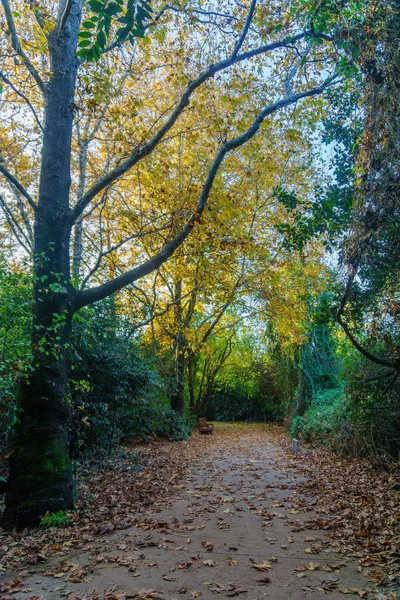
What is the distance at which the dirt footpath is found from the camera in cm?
340

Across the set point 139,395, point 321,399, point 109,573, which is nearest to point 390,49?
point 109,573

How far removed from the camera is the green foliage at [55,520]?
5.10 meters

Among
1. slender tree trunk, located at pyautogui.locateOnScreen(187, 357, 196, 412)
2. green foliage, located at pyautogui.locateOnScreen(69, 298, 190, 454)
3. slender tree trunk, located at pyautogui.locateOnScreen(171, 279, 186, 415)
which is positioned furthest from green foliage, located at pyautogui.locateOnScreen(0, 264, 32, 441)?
slender tree trunk, located at pyautogui.locateOnScreen(187, 357, 196, 412)

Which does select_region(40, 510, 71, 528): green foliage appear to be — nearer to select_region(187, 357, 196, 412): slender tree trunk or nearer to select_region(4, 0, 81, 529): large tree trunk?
select_region(4, 0, 81, 529): large tree trunk

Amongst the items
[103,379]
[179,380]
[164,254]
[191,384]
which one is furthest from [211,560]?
[191,384]

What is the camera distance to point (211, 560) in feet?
13.2

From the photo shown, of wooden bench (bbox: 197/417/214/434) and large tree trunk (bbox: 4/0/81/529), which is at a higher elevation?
large tree trunk (bbox: 4/0/81/529)

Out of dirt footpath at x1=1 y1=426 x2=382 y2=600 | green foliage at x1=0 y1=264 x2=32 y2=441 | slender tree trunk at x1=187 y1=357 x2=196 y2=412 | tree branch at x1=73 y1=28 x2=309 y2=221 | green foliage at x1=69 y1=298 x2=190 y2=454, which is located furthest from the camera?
slender tree trunk at x1=187 y1=357 x2=196 y2=412

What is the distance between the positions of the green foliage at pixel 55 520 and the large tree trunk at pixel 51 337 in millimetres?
107

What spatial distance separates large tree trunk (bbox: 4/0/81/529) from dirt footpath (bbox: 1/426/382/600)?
1287 millimetres

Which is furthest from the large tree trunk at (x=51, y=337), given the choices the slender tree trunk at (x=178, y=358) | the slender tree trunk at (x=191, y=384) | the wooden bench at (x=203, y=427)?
the slender tree trunk at (x=191, y=384)

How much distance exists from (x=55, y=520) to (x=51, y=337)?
2.43 m

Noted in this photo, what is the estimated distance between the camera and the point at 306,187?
13.7 m

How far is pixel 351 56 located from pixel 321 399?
11.0m
